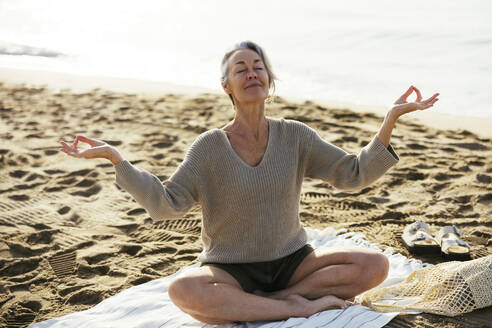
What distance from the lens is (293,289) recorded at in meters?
2.87

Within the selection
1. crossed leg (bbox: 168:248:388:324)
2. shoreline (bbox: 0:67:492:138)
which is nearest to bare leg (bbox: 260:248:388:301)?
crossed leg (bbox: 168:248:388:324)

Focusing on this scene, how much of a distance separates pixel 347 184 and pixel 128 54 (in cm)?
1050

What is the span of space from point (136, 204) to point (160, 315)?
1786 mm

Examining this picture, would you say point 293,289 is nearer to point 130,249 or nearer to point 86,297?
point 86,297

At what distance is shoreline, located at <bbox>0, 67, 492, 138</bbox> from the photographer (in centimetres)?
649

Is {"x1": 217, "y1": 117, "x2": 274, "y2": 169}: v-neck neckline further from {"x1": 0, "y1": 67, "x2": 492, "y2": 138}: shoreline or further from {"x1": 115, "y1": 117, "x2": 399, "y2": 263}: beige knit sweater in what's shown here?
{"x1": 0, "y1": 67, "x2": 492, "y2": 138}: shoreline

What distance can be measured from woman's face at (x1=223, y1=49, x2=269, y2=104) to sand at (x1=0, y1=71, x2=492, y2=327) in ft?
4.31

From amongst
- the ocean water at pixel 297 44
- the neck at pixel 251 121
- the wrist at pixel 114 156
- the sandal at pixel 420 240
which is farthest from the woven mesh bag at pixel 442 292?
the ocean water at pixel 297 44

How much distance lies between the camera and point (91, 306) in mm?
3232

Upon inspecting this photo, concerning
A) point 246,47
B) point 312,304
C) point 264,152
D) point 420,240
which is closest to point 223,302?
point 312,304

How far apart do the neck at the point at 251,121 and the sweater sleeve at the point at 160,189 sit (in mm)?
312

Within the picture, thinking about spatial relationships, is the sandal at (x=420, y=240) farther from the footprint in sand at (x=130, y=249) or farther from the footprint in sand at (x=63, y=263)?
the footprint in sand at (x=63, y=263)

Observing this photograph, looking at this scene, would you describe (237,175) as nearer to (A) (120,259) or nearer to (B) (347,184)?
(B) (347,184)

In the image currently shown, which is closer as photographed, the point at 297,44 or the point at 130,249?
the point at 130,249
